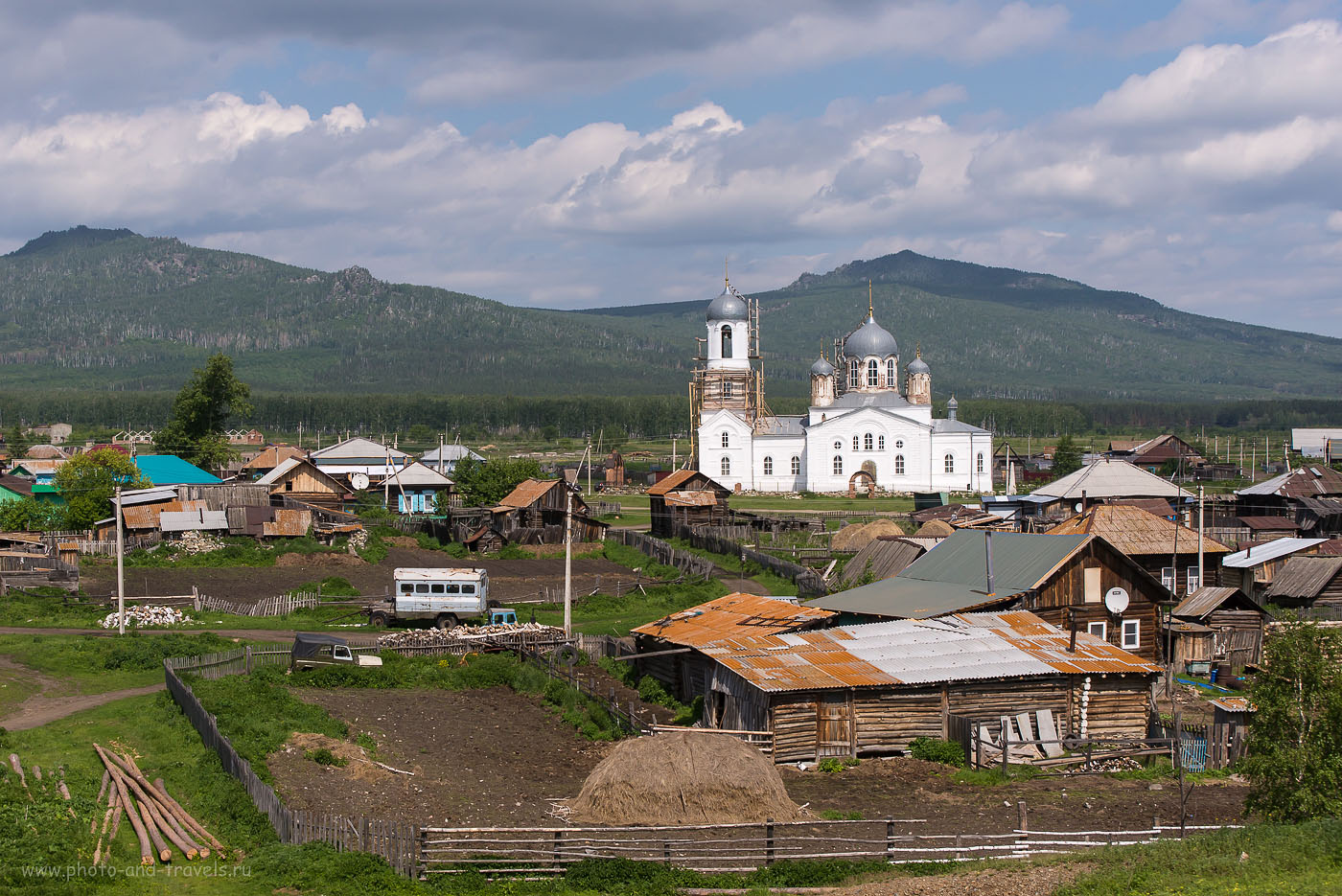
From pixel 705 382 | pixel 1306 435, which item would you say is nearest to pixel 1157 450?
pixel 1306 435

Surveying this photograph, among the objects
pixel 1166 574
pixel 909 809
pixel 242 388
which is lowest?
pixel 909 809

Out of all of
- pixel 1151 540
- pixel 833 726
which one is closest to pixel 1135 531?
pixel 1151 540

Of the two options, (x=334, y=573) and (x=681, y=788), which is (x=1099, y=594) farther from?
(x=334, y=573)

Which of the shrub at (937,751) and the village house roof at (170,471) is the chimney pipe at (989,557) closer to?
the shrub at (937,751)

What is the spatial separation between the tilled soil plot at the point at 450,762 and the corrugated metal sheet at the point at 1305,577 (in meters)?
24.3

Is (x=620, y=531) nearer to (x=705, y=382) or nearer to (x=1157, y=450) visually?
(x=705, y=382)

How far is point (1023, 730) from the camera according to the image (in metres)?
24.5

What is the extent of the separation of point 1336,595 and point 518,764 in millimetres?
28340

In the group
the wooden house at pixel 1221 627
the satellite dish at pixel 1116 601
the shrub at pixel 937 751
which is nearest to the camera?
the shrub at pixel 937 751

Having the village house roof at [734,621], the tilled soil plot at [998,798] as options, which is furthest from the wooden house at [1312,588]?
the tilled soil plot at [998,798]

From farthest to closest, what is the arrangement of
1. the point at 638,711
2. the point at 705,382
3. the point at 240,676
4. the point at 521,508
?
the point at 705,382, the point at 521,508, the point at 240,676, the point at 638,711

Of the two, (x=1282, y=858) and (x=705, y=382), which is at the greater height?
(x=705, y=382)

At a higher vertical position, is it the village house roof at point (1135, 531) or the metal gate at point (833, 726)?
the village house roof at point (1135, 531)

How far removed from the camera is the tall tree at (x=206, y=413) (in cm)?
8381
